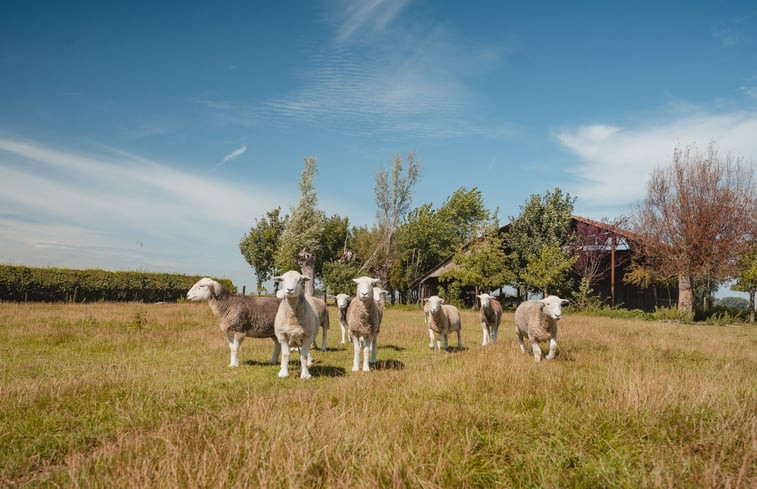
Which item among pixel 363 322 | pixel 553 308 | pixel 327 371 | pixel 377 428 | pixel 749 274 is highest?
pixel 749 274

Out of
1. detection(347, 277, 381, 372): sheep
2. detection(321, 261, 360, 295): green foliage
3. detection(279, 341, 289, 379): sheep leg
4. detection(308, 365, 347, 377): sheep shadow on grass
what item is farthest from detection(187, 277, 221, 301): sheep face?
detection(321, 261, 360, 295): green foliage

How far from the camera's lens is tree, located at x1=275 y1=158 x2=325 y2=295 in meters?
36.4

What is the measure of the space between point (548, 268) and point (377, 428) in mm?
29936

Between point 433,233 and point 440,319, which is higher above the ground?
point 433,233

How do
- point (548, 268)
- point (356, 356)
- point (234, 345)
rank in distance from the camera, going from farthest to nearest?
point (548, 268) → point (234, 345) → point (356, 356)

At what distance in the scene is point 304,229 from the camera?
3691 centimetres

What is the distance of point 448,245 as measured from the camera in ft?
162

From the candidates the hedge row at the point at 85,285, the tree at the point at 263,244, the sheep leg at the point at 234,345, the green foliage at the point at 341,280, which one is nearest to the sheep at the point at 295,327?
the sheep leg at the point at 234,345

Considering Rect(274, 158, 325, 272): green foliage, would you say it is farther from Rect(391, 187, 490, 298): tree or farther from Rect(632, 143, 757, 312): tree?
Rect(632, 143, 757, 312): tree

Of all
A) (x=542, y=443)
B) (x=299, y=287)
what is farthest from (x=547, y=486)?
(x=299, y=287)

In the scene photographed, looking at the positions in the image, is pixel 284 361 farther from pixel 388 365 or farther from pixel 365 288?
pixel 388 365

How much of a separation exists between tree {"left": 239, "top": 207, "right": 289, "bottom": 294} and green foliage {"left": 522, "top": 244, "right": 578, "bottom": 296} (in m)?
37.4

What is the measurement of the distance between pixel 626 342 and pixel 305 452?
11870 millimetres

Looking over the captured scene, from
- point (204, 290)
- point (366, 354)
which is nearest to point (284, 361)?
point (366, 354)
